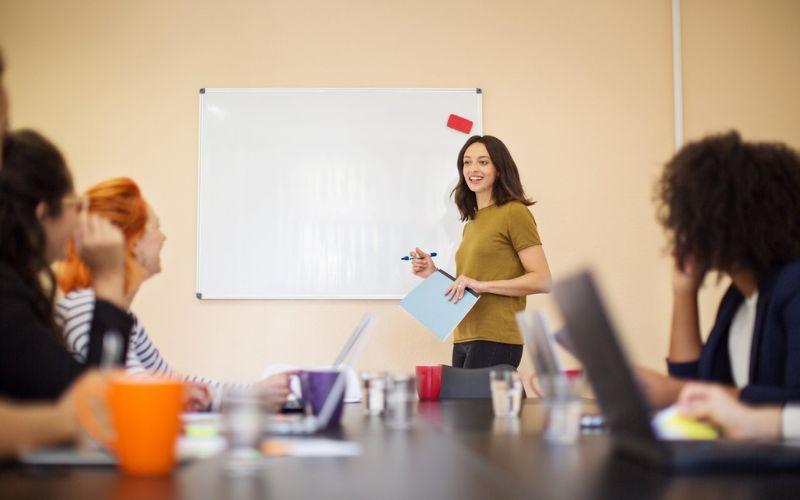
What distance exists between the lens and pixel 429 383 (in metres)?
1.94

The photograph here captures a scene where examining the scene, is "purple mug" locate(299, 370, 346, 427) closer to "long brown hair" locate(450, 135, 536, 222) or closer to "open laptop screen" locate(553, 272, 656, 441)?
"open laptop screen" locate(553, 272, 656, 441)

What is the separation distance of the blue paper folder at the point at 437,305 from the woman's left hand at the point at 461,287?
0.02m

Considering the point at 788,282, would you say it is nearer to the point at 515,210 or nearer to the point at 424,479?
the point at 424,479

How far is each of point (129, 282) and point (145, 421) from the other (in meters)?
1.02

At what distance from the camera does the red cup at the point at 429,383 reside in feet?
6.36

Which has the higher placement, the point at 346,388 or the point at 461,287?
the point at 461,287

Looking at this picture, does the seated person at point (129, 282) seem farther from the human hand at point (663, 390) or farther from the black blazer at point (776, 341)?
the black blazer at point (776, 341)

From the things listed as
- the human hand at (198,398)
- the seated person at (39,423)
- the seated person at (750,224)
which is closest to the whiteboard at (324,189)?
the human hand at (198,398)

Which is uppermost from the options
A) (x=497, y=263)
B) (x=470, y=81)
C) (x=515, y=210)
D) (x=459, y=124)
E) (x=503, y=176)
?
→ (x=470, y=81)

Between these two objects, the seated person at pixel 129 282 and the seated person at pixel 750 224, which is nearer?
the seated person at pixel 750 224

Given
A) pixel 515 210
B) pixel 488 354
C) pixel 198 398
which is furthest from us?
pixel 515 210

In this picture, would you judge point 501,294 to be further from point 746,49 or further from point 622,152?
point 746,49

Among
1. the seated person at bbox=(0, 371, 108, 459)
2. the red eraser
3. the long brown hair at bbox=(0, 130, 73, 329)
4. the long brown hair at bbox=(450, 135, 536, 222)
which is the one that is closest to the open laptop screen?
the seated person at bbox=(0, 371, 108, 459)

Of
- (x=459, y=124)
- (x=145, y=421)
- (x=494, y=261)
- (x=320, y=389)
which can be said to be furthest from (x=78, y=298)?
(x=459, y=124)
